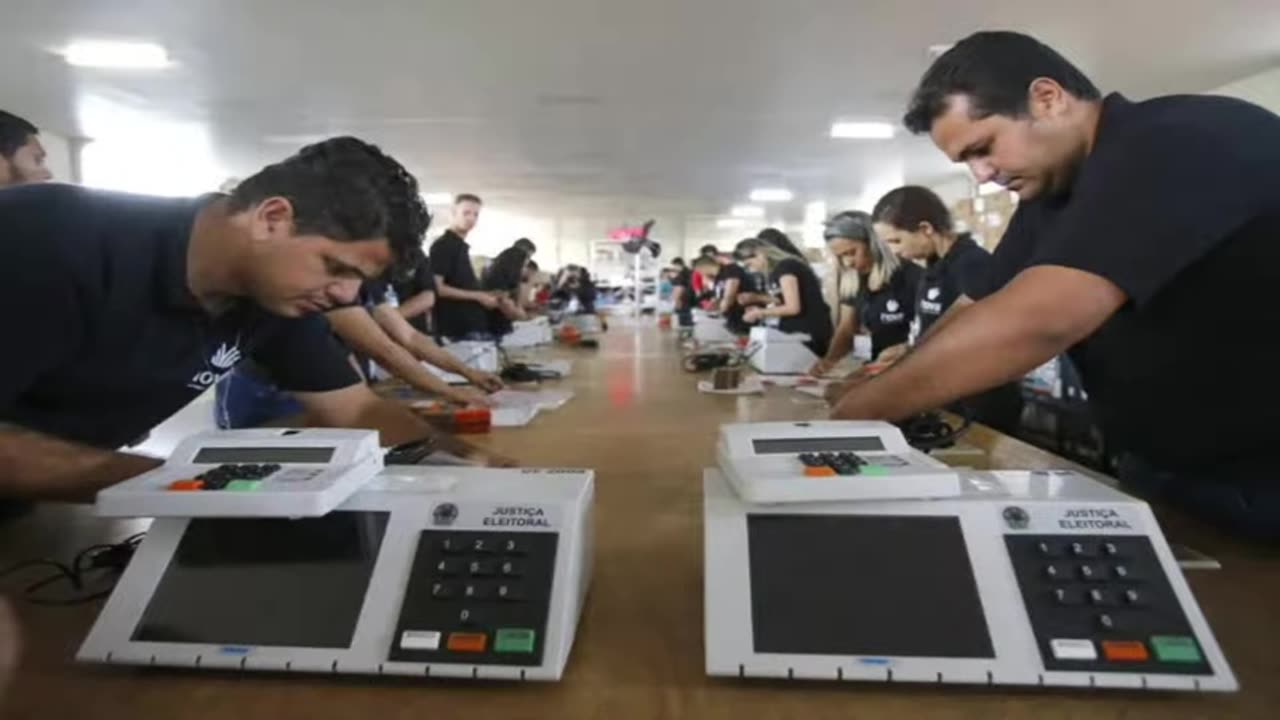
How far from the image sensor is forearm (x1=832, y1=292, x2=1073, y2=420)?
2.73ft

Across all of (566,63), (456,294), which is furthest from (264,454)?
(566,63)

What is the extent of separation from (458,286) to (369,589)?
12.9 ft

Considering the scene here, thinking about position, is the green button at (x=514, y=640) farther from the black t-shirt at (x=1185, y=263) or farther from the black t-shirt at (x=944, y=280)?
the black t-shirt at (x=944, y=280)

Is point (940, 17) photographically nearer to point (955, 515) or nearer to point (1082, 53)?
point (1082, 53)

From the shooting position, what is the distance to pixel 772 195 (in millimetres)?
13055

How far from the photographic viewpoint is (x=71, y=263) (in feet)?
2.97

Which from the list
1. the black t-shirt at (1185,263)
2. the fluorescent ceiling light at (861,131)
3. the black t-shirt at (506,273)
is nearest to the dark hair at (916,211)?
the black t-shirt at (1185,263)

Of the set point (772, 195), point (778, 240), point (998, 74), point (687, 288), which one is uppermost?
point (772, 195)

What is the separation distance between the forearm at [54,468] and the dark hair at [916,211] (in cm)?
252

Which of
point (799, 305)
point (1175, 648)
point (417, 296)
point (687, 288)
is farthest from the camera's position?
point (687, 288)

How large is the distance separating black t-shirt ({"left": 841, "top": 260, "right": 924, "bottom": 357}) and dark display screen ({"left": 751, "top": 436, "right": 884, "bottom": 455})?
2.71 meters

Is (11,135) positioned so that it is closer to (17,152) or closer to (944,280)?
(17,152)

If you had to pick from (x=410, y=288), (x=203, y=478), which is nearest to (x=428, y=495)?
(x=203, y=478)

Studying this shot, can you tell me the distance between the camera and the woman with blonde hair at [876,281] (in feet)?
11.1
